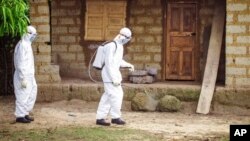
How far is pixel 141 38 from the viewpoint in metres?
11.7

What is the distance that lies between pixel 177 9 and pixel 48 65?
344cm

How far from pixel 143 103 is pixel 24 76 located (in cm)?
288

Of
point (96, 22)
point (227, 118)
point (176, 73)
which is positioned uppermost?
point (96, 22)

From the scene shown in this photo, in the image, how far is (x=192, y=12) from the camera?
1145 cm

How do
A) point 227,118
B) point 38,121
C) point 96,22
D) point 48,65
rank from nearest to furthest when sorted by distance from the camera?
point 38,121 → point 227,118 → point 48,65 → point 96,22

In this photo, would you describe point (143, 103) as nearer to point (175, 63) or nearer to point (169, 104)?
point (169, 104)

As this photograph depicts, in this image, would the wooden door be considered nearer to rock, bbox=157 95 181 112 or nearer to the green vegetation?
rock, bbox=157 95 181 112

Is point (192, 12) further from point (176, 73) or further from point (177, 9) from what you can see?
point (176, 73)

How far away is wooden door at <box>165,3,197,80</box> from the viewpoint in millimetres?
11484

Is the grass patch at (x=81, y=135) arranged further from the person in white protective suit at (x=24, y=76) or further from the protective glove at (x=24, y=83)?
the protective glove at (x=24, y=83)

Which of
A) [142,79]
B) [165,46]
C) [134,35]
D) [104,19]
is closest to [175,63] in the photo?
[165,46]

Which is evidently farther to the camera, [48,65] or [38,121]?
[48,65]

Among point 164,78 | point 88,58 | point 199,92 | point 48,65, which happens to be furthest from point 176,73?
point 48,65

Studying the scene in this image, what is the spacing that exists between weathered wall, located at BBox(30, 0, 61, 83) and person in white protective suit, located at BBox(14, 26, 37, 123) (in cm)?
254
